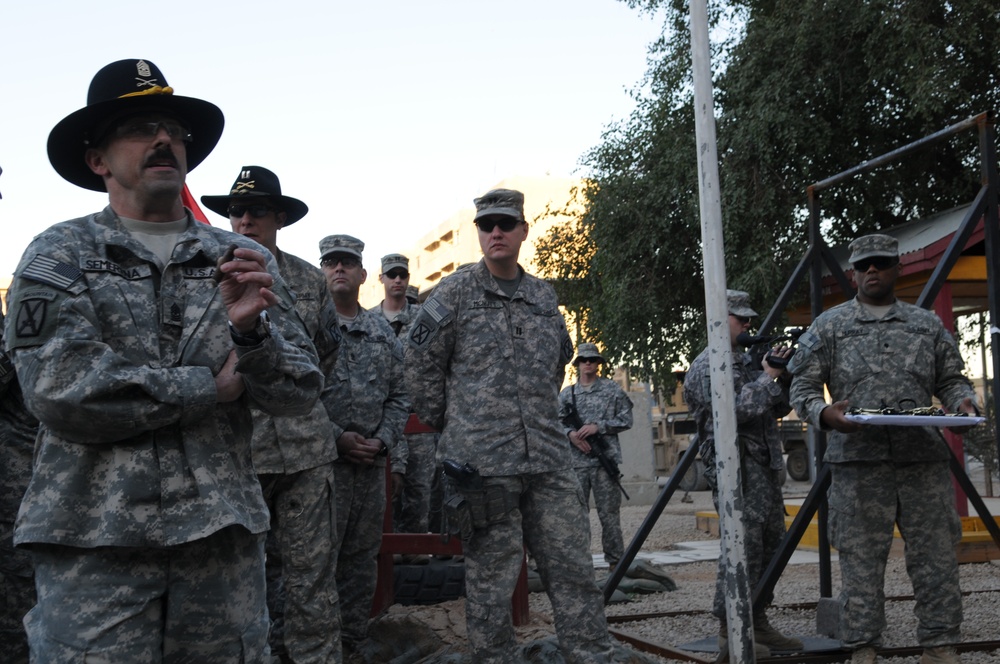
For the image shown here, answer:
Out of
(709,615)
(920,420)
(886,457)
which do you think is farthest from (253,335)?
(709,615)

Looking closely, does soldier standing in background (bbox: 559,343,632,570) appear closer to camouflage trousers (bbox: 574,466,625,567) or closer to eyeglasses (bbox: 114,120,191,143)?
camouflage trousers (bbox: 574,466,625,567)

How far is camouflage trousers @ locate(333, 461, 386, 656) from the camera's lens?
17.7 feet

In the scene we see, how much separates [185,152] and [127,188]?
19 centimetres

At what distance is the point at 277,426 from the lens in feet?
14.8

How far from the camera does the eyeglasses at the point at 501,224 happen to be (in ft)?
15.6

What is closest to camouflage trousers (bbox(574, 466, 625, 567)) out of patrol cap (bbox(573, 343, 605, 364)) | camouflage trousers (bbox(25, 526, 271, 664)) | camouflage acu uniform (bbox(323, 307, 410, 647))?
patrol cap (bbox(573, 343, 605, 364))

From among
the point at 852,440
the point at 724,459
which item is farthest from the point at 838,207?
the point at 724,459

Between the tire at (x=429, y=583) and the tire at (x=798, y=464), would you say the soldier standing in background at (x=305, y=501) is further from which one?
the tire at (x=798, y=464)

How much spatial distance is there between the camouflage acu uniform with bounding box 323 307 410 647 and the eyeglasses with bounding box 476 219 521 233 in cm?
116

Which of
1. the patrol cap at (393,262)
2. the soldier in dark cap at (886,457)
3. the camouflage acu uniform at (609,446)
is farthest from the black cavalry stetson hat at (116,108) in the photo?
the camouflage acu uniform at (609,446)

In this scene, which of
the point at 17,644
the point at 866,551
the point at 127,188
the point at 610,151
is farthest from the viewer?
the point at 610,151

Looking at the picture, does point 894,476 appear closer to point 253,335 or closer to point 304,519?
point 304,519

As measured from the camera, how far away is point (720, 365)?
4.56 m

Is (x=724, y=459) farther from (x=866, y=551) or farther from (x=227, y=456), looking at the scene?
(x=227, y=456)
